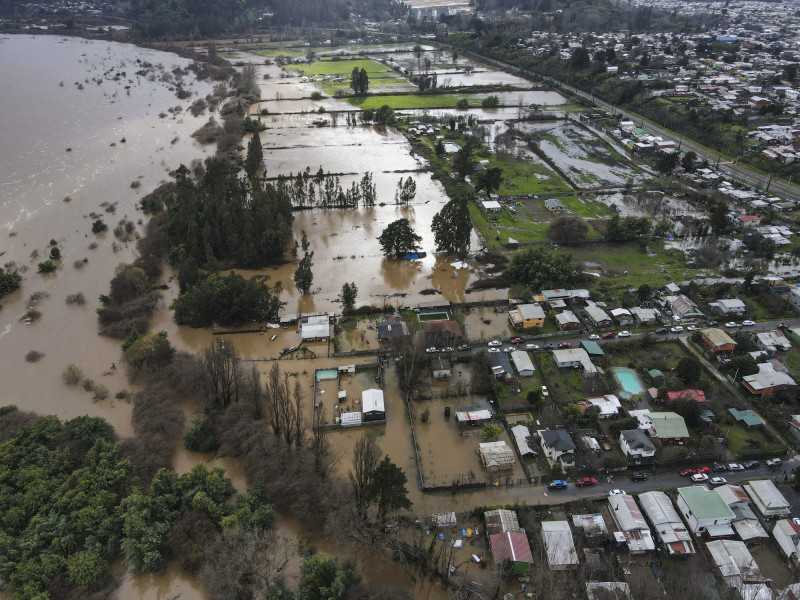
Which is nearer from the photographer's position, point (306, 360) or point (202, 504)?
point (202, 504)

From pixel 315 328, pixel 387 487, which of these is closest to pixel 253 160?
pixel 315 328

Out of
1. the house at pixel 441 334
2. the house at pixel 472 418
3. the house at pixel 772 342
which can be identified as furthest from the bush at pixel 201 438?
the house at pixel 772 342

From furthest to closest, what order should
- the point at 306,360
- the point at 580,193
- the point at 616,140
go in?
the point at 616,140 < the point at 580,193 < the point at 306,360

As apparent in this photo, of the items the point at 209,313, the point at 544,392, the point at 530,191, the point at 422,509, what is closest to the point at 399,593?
the point at 422,509

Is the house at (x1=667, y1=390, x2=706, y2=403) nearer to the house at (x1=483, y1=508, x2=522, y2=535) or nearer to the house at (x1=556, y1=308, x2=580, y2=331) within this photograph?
the house at (x1=556, y1=308, x2=580, y2=331)

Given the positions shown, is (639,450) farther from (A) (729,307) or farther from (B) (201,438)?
(B) (201,438)

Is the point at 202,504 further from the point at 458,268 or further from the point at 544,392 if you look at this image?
the point at 458,268

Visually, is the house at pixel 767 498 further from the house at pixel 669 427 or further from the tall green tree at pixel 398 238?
the tall green tree at pixel 398 238
